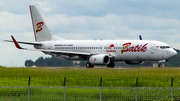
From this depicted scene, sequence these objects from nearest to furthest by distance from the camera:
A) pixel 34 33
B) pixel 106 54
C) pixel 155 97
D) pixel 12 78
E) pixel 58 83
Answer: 1. pixel 155 97
2. pixel 58 83
3. pixel 12 78
4. pixel 106 54
5. pixel 34 33

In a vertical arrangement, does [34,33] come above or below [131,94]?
above

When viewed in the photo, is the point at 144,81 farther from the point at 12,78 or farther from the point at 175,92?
the point at 12,78

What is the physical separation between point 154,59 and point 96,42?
9.49 meters

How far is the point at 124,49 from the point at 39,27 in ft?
58.6

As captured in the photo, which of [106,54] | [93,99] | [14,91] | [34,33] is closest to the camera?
[93,99]

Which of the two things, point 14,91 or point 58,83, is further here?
point 58,83

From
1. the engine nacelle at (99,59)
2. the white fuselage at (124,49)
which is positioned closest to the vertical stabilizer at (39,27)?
the white fuselage at (124,49)

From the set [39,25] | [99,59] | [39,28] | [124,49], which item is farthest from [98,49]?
[39,25]

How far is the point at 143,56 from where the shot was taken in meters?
46.4

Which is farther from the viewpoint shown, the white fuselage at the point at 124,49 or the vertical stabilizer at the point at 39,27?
the vertical stabilizer at the point at 39,27

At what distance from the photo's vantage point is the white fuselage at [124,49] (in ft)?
149

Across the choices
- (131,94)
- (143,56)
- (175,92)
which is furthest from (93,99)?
(143,56)

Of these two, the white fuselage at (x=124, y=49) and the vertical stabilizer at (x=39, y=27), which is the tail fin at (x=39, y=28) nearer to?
the vertical stabilizer at (x=39, y=27)

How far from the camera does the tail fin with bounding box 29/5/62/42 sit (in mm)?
59562
